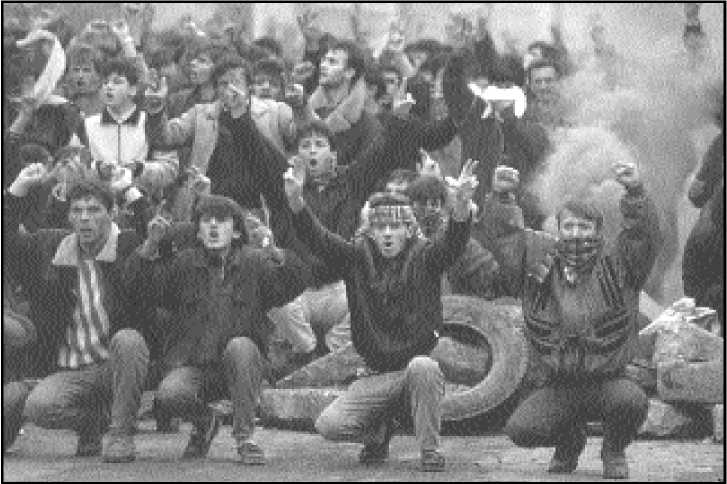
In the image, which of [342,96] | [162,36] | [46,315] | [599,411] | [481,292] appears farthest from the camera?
[162,36]

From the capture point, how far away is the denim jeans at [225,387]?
1069cm

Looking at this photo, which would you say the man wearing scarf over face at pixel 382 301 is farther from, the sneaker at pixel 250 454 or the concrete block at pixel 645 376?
the concrete block at pixel 645 376

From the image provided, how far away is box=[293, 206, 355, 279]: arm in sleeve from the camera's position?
1083 cm

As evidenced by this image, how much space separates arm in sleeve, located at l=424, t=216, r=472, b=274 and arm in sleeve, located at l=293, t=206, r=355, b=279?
1.39 ft

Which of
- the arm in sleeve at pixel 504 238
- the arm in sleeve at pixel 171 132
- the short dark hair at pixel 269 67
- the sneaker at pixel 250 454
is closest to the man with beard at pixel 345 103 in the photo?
the short dark hair at pixel 269 67

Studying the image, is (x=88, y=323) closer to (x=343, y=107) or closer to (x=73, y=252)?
(x=73, y=252)

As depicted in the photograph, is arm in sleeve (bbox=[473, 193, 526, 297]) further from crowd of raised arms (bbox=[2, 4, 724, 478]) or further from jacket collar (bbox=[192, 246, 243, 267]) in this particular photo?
jacket collar (bbox=[192, 246, 243, 267])

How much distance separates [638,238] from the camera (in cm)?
1084

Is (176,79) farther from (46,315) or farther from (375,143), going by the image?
(46,315)

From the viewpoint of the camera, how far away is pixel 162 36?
53.5 feet

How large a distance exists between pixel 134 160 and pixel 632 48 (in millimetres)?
5074

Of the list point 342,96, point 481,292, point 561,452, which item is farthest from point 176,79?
point 561,452

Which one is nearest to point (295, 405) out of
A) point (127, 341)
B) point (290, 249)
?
point (290, 249)

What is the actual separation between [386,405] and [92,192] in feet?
6.47
